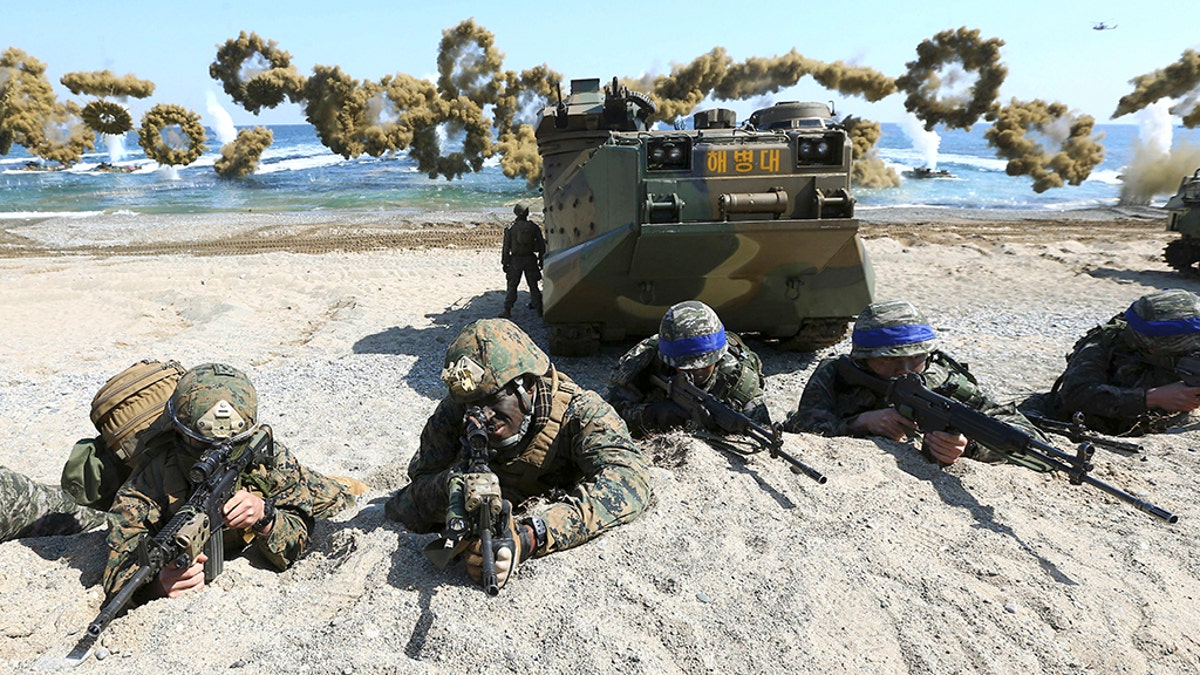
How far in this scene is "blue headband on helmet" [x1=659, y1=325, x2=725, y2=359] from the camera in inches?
165

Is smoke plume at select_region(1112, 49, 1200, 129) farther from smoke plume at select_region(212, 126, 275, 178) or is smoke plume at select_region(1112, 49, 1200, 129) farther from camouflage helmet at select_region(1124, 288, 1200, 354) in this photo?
smoke plume at select_region(212, 126, 275, 178)

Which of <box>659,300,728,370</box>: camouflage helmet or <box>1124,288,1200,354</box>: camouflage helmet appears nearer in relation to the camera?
<box>659,300,728,370</box>: camouflage helmet

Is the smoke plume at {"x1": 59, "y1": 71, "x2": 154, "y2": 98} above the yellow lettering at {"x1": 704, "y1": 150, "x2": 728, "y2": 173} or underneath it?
above

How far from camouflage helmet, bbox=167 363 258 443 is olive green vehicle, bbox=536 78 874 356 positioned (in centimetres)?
390

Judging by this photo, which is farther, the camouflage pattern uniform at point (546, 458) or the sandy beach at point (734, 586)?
the camouflage pattern uniform at point (546, 458)

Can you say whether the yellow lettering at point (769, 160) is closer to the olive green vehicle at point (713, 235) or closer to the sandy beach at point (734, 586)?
the olive green vehicle at point (713, 235)

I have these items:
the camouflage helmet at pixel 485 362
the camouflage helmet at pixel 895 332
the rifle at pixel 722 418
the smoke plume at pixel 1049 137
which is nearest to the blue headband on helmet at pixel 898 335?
the camouflage helmet at pixel 895 332

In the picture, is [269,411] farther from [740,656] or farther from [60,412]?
[740,656]

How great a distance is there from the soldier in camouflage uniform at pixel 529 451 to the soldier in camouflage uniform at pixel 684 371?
44.7 inches

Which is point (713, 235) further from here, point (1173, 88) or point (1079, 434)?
point (1173, 88)

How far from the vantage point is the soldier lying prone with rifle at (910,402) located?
342 cm

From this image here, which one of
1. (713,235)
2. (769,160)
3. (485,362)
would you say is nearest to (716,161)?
(769,160)

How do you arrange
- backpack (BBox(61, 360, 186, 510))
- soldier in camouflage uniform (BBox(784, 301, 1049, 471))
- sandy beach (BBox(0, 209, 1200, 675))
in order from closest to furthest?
sandy beach (BBox(0, 209, 1200, 675))
backpack (BBox(61, 360, 186, 510))
soldier in camouflage uniform (BBox(784, 301, 1049, 471))

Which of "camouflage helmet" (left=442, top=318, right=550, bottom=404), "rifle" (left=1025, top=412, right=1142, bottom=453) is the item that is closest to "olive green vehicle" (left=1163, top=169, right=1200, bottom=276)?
Answer: "rifle" (left=1025, top=412, right=1142, bottom=453)
